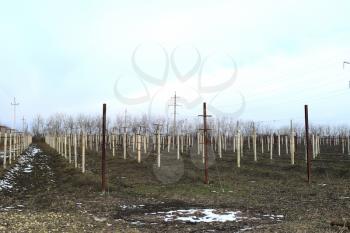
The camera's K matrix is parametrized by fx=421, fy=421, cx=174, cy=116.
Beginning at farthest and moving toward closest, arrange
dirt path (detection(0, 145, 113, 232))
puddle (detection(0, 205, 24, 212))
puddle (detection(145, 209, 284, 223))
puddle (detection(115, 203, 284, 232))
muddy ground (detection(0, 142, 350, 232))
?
puddle (detection(0, 205, 24, 212)) → puddle (detection(145, 209, 284, 223)) → puddle (detection(115, 203, 284, 232)) → muddy ground (detection(0, 142, 350, 232)) → dirt path (detection(0, 145, 113, 232))

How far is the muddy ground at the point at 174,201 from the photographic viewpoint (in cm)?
834

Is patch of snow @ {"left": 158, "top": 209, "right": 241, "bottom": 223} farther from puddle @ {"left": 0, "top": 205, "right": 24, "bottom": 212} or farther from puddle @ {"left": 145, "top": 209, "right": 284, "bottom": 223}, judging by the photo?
puddle @ {"left": 0, "top": 205, "right": 24, "bottom": 212}

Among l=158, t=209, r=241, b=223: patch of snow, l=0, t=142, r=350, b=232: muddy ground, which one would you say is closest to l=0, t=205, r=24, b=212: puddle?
l=0, t=142, r=350, b=232: muddy ground

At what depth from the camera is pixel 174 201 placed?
39.2ft

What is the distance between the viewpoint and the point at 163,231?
8.00 m

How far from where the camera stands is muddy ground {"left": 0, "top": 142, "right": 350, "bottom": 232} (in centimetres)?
834

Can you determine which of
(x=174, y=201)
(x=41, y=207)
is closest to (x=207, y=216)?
(x=174, y=201)

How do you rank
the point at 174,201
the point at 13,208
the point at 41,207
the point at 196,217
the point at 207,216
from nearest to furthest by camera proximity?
the point at 196,217, the point at 207,216, the point at 13,208, the point at 41,207, the point at 174,201

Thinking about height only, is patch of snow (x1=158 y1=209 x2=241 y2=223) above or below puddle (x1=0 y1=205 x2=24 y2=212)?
above

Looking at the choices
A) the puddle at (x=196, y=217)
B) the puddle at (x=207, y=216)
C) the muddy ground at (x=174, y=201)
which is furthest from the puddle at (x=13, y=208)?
the puddle at (x=207, y=216)

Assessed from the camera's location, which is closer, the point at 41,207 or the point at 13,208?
the point at 13,208

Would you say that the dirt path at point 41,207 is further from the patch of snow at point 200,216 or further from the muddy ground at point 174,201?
the patch of snow at point 200,216

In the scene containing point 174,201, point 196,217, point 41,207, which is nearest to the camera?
point 196,217

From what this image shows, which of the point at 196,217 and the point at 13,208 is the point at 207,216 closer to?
the point at 196,217
